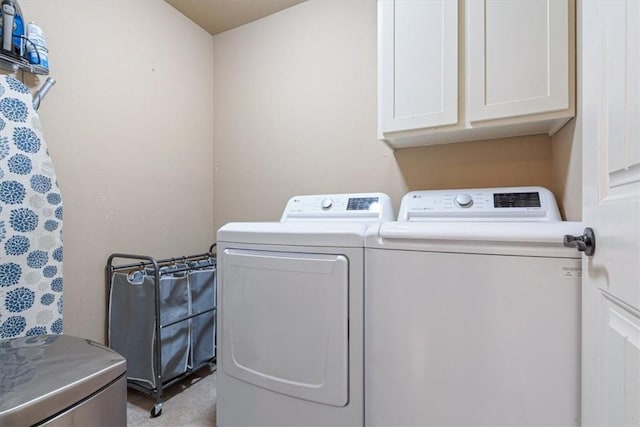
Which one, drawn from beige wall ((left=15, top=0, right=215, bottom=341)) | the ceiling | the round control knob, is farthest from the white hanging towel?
the round control knob

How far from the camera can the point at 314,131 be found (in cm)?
213

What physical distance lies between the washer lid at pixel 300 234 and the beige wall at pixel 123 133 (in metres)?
0.92

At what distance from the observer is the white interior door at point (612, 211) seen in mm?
559

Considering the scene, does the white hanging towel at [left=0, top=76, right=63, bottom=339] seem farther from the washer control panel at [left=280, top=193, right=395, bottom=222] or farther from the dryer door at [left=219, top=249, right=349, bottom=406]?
the washer control panel at [left=280, top=193, right=395, bottom=222]

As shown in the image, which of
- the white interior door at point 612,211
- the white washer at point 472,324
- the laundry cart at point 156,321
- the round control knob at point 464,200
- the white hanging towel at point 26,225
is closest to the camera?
the white interior door at point 612,211

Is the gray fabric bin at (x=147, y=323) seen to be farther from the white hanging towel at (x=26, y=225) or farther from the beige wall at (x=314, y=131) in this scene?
the beige wall at (x=314, y=131)

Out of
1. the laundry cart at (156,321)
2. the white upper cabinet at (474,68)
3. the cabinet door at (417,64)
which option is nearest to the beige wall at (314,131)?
the white upper cabinet at (474,68)

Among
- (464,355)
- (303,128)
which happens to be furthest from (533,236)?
(303,128)

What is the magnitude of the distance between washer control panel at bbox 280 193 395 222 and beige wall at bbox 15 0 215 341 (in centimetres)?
95

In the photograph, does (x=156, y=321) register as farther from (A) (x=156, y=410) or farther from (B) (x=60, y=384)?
(B) (x=60, y=384)

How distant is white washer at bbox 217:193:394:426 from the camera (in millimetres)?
1140

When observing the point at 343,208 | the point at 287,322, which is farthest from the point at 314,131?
the point at 287,322

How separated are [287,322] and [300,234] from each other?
1.17 ft

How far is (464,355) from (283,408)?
29.2 inches
